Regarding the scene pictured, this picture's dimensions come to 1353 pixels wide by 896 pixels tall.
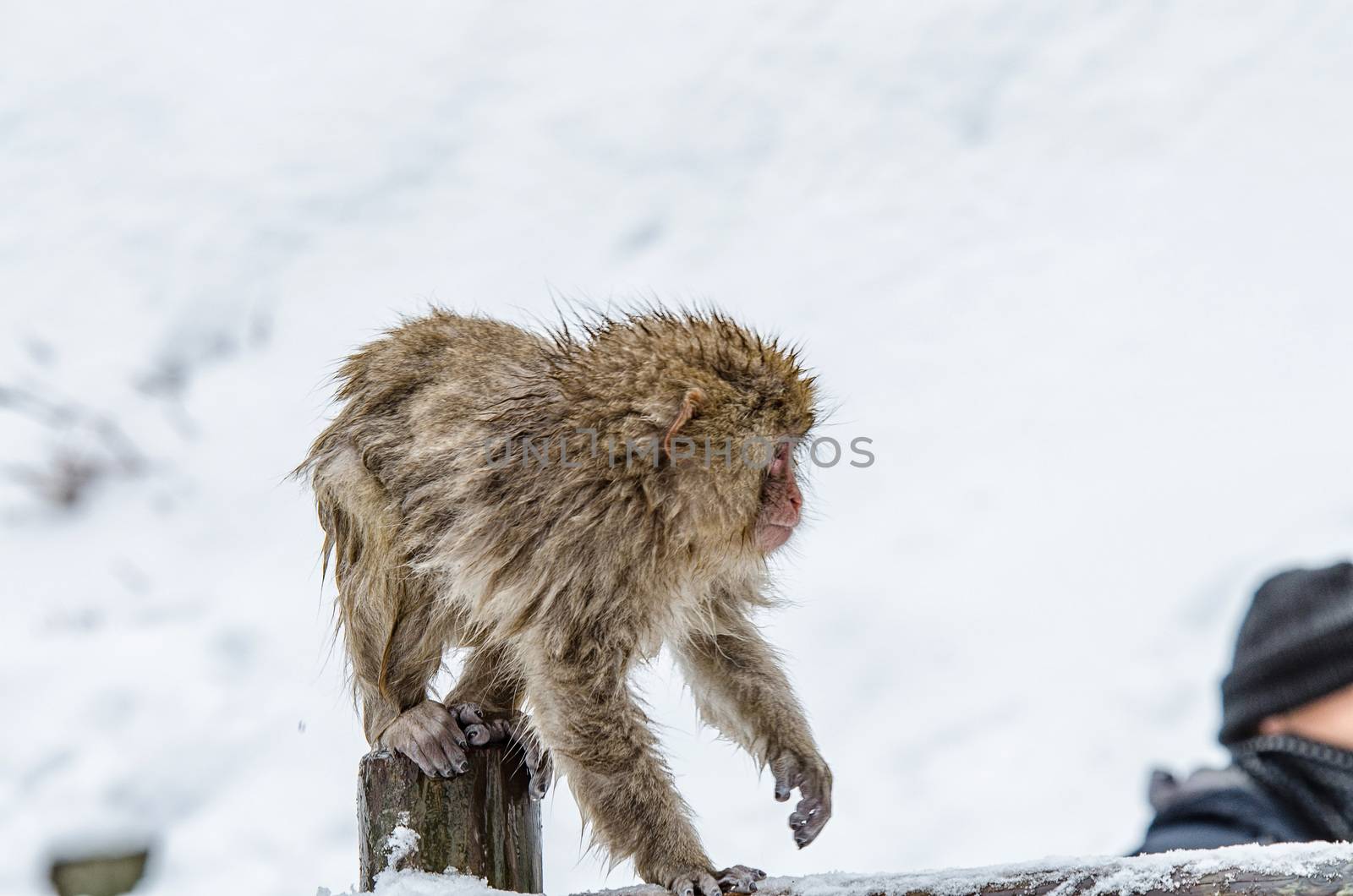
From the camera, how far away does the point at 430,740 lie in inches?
89.0

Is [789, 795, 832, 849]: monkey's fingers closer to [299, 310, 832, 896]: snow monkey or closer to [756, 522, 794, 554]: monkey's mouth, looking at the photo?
[299, 310, 832, 896]: snow monkey

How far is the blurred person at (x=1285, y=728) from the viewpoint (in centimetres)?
268

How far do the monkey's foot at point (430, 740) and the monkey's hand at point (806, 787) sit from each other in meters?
0.74

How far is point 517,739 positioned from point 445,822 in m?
0.27

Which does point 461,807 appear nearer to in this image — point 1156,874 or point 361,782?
point 361,782

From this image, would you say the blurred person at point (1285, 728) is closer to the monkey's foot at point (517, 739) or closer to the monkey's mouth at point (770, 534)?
the monkey's mouth at point (770, 534)

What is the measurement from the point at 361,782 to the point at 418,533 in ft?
1.74

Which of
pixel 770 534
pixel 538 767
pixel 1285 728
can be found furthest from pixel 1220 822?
pixel 538 767

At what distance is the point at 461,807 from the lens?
7.19 ft

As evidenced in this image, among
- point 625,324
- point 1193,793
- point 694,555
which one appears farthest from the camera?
point 1193,793

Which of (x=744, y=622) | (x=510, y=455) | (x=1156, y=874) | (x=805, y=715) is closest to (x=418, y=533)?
(x=510, y=455)

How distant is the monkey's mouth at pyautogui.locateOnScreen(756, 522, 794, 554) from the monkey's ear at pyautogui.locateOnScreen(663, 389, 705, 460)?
27cm

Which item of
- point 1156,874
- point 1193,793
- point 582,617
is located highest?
point 582,617

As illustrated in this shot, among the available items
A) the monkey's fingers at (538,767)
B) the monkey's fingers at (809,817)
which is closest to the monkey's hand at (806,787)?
the monkey's fingers at (809,817)
